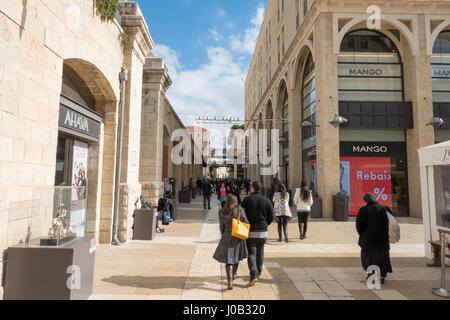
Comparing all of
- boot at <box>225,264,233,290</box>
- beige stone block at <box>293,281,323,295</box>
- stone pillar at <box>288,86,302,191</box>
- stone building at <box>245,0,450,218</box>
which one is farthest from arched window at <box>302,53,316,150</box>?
boot at <box>225,264,233,290</box>

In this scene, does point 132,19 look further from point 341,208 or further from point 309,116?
point 309,116

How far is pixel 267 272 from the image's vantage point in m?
5.47

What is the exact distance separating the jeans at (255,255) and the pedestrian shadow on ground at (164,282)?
2.22ft

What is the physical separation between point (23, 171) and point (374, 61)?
16.7 m

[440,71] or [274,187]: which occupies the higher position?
[440,71]

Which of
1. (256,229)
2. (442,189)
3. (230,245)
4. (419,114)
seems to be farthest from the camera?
(419,114)

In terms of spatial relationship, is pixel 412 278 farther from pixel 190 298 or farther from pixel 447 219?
pixel 190 298

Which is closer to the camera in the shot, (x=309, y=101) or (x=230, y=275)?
(x=230, y=275)

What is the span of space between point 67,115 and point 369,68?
1518 cm

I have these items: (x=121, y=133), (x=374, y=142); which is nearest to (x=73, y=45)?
(x=121, y=133)

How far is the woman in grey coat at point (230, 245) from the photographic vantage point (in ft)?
14.9

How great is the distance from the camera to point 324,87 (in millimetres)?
13359

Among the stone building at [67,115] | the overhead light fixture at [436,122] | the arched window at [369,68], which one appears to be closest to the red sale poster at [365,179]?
the overhead light fixture at [436,122]

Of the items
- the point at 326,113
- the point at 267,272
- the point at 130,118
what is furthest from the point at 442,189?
the point at 130,118
